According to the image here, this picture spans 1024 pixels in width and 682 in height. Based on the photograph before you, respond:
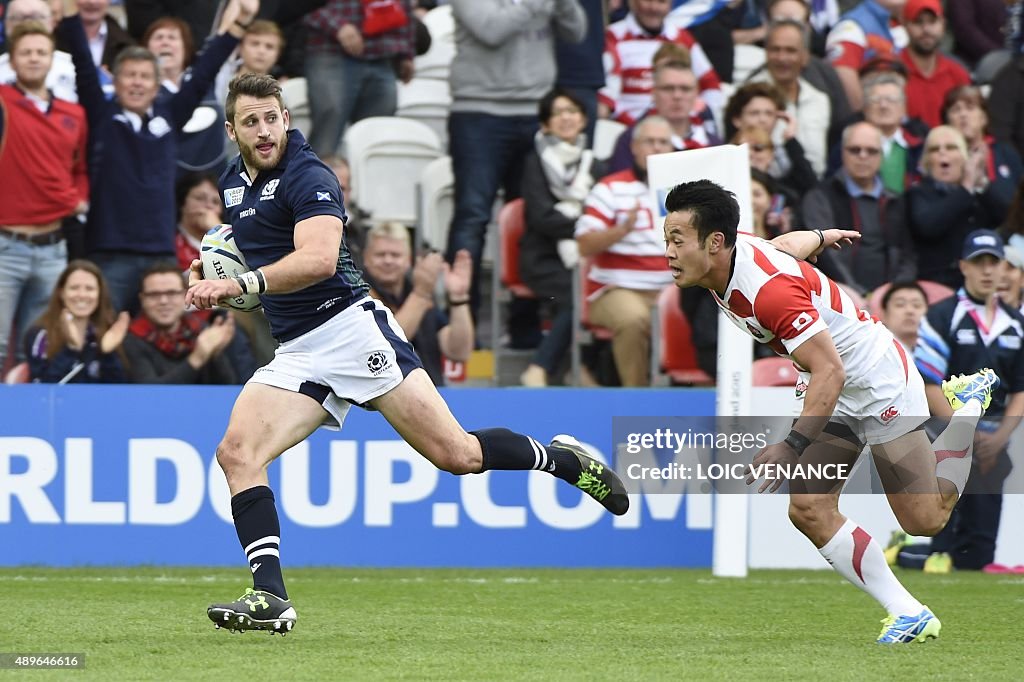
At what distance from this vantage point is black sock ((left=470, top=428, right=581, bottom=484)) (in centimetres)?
750

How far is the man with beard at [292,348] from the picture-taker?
689cm

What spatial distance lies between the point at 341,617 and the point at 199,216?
178 inches

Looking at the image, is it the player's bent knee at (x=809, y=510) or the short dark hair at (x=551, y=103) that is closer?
the player's bent knee at (x=809, y=510)

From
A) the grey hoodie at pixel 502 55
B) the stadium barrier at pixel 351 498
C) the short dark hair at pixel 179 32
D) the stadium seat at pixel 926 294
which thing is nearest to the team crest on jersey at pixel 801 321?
the stadium barrier at pixel 351 498

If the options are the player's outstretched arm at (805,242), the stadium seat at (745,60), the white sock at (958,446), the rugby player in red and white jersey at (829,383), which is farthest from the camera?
the stadium seat at (745,60)

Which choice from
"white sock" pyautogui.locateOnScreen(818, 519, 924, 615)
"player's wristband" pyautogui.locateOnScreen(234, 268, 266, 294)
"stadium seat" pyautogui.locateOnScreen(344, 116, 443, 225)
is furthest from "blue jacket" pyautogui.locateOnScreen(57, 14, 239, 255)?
"white sock" pyautogui.locateOnScreen(818, 519, 924, 615)

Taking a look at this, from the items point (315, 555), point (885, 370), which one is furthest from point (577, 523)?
point (885, 370)

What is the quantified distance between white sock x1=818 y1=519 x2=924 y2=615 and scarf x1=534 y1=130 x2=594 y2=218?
5.29 metres

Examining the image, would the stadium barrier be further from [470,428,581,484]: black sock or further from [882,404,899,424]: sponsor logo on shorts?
[882,404,899,424]: sponsor logo on shorts

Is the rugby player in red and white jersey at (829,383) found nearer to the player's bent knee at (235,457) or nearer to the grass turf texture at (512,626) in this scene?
the grass turf texture at (512,626)

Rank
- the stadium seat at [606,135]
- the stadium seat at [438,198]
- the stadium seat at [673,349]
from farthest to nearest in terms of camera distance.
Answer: the stadium seat at [606,135] < the stadium seat at [438,198] < the stadium seat at [673,349]

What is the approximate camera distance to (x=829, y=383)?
6.65 meters

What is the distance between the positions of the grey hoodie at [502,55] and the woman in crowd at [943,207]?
9.32 ft

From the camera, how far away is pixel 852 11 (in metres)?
15.1
